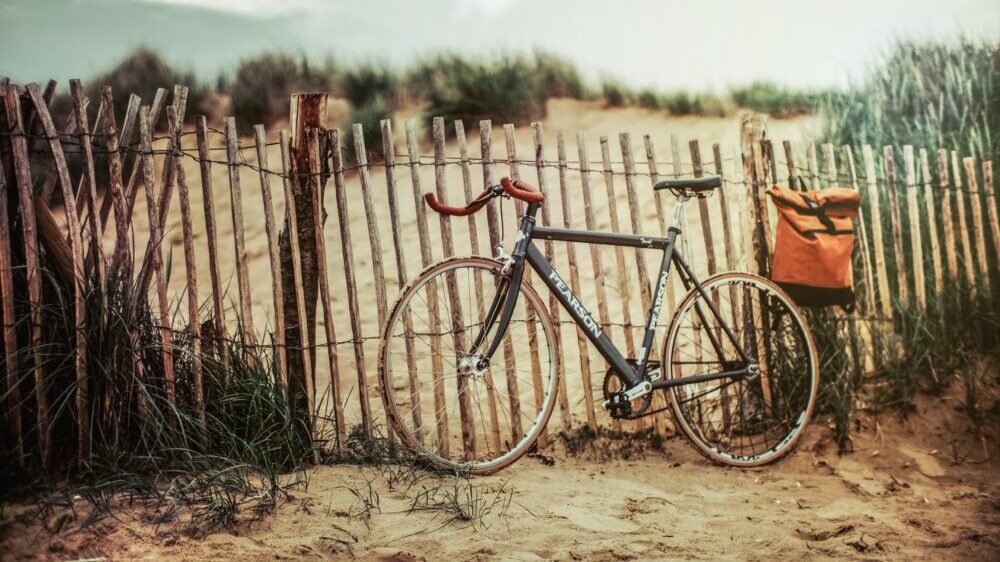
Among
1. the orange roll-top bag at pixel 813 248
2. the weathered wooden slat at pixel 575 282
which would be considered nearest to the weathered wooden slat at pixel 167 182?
the weathered wooden slat at pixel 575 282

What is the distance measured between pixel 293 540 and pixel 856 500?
2732 millimetres

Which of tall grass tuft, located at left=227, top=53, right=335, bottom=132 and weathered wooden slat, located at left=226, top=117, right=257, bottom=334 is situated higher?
tall grass tuft, located at left=227, top=53, right=335, bottom=132

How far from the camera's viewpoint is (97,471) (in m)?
3.66

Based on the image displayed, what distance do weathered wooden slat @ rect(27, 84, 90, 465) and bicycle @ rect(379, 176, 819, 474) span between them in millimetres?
1222

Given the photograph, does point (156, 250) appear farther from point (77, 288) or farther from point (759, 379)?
point (759, 379)

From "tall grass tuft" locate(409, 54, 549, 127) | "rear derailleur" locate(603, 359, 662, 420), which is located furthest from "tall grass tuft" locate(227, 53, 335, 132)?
"rear derailleur" locate(603, 359, 662, 420)

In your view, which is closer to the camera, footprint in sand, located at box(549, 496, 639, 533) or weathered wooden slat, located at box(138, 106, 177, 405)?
footprint in sand, located at box(549, 496, 639, 533)

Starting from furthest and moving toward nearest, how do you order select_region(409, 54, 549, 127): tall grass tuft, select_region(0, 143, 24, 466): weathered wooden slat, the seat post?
select_region(409, 54, 549, 127): tall grass tuft
the seat post
select_region(0, 143, 24, 466): weathered wooden slat

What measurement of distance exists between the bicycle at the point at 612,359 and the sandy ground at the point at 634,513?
22cm

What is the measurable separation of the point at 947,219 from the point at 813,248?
142 centimetres

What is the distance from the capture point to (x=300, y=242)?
438 cm

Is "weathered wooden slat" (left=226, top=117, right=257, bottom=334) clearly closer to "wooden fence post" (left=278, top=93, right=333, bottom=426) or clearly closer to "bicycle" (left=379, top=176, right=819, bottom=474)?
"wooden fence post" (left=278, top=93, right=333, bottom=426)

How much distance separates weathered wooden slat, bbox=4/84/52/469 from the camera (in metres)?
3.66

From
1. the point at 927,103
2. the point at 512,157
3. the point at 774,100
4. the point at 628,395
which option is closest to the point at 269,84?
the point at 774,100
